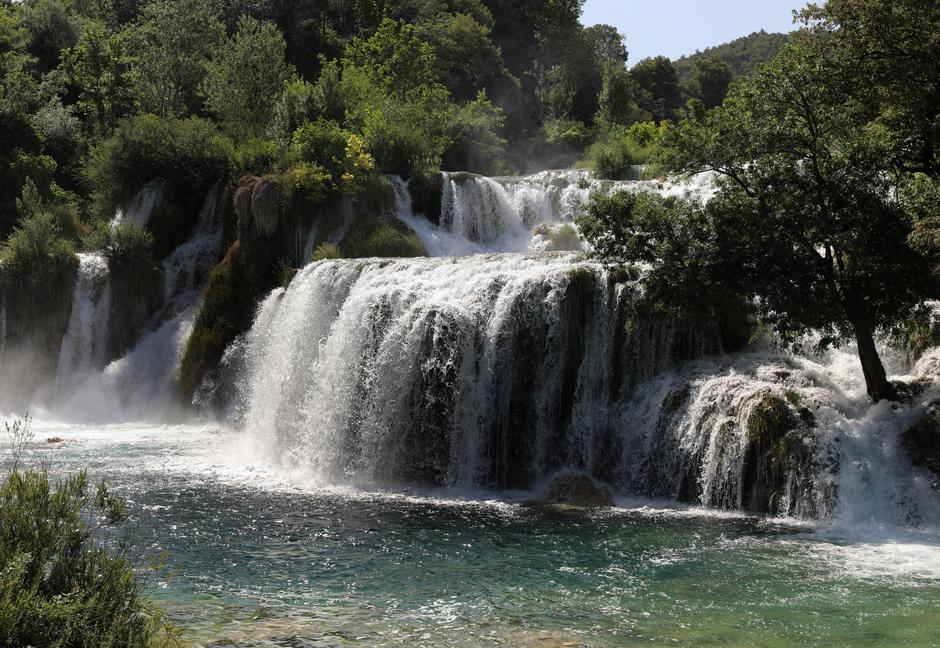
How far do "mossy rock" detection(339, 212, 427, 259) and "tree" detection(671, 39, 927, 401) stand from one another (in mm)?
13192

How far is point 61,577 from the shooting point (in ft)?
22.8

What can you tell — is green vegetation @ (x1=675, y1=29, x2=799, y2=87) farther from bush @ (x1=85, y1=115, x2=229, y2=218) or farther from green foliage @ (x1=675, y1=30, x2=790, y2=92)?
bush @ (x1=85, y1=115, x2=229, y2=218)

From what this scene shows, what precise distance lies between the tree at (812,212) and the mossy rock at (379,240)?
13.2 m

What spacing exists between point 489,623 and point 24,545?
4.66 m

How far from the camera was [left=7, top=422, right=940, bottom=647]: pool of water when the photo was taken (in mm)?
8984

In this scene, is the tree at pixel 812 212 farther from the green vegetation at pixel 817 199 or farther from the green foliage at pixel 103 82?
the green foliage at pixel 103 82

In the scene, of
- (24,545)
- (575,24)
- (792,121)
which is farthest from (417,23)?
(24,545)

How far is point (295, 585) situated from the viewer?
1072cm

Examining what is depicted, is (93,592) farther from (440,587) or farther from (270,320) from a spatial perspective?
(270,320)

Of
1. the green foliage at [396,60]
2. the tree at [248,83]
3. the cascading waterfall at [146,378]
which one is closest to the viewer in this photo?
the cascading waterfall at [146,378]

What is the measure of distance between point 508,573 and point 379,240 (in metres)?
17.9

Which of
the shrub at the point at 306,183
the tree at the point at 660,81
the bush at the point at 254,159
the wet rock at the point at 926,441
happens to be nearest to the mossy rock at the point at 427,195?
the shrub at the point at 306,183

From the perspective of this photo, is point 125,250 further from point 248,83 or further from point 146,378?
point 248,83

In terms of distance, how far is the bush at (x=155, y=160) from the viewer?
3244 centimetres
